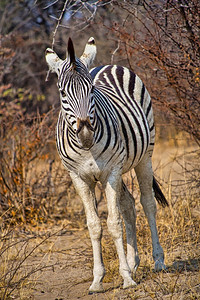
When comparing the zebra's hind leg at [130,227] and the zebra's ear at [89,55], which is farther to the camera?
the zebra's hind leg at [130,227]

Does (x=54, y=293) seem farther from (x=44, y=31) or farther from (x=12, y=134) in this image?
(x=44, y=31)

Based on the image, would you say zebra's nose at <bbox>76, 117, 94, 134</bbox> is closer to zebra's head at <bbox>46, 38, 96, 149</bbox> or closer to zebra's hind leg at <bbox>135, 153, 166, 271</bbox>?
zebra's head at <bbox>46, 38, 96, 149</bbox>

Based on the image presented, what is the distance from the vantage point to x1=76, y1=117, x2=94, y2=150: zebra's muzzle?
10.5 feet

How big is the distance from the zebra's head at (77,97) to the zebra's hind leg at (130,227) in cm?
130

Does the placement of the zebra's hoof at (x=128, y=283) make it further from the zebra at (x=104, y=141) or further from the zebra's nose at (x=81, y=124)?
the zebra's nose at (x=81, y=124)

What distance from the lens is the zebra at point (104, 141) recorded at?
Answer: 3.36m

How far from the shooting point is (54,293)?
3934 mm

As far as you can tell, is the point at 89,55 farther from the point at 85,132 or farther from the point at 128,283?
the point at 128,283

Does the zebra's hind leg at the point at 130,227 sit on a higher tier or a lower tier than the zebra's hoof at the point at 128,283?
higher

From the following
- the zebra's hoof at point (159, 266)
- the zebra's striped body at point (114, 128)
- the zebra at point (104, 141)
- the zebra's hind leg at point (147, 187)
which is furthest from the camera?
the zebra's hind leg at point (147, 187)

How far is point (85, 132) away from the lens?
320 centimetres

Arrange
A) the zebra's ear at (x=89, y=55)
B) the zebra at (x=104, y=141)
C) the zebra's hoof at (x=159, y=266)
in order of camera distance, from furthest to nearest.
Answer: the zebra's hoof at (x=159, y=266) → the zebra's ear at (x=89, y=55) → the zebra at (x=104, y=141)

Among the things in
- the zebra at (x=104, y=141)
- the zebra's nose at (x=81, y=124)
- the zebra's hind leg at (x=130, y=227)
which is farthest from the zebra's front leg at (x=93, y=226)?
the zebra's nose at (x=81, y=124)

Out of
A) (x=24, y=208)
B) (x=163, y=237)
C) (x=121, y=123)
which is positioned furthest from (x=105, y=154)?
(x=24, y=208)
